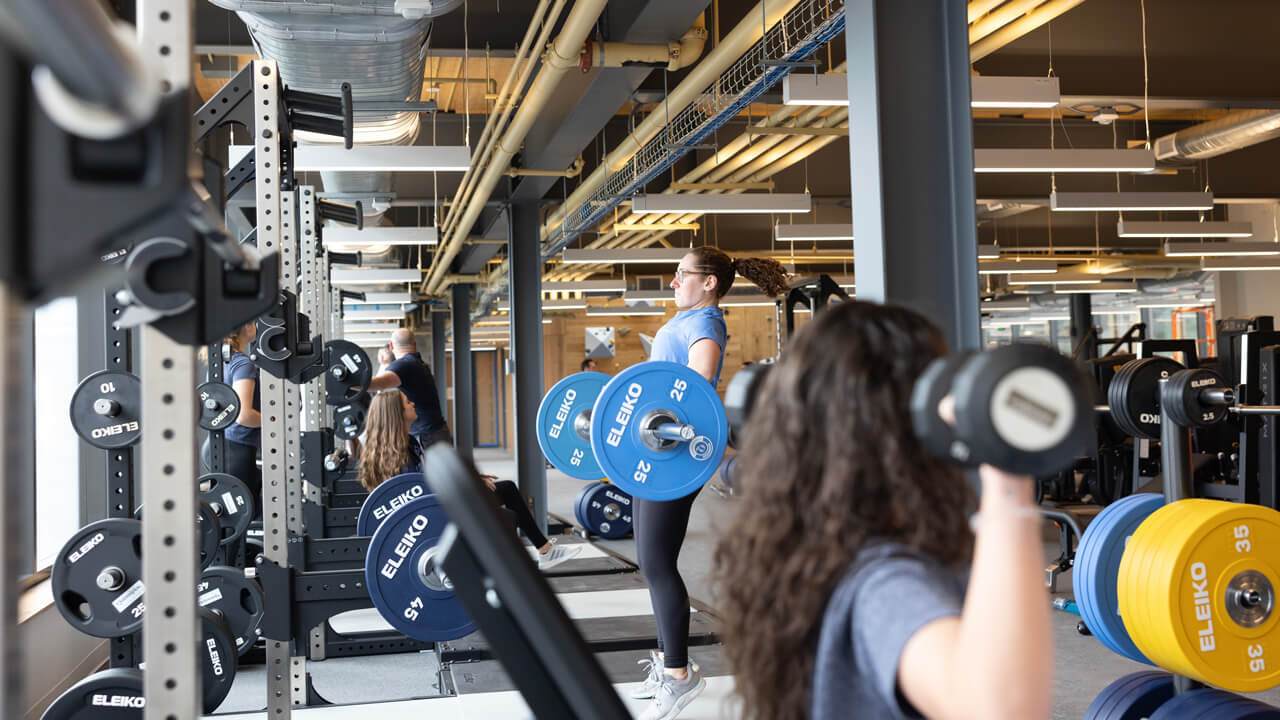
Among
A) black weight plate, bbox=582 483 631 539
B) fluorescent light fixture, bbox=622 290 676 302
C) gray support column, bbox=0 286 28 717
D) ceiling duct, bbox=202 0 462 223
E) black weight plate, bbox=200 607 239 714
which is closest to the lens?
gray support column, bbox=0 286 28 717

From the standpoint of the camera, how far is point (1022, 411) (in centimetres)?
81

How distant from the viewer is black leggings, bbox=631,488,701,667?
314 cm

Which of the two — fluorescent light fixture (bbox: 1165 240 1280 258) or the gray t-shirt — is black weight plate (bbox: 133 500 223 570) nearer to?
the gray t-shirt

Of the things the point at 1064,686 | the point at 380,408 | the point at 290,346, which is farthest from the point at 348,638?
the point at 1064,686

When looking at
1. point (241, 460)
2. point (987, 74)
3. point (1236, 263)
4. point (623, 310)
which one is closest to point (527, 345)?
point (241, 460)

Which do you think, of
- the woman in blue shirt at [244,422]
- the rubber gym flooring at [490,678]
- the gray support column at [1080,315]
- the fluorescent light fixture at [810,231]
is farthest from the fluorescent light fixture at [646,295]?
the woman in blue shirt at [244,422]

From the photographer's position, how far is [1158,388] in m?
3.06

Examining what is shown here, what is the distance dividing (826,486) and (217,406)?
11.3 feet

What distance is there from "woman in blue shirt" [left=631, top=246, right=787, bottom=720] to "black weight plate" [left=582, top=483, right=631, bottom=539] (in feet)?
15.2

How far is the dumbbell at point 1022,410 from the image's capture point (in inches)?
31.7

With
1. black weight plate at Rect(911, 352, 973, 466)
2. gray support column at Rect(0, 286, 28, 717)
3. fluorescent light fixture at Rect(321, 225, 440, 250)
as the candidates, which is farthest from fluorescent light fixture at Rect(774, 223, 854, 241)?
gray support column at Rect(0, 286, 28, 717)

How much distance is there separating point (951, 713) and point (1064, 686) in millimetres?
3528

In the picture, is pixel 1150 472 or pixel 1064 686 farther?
pixel 1150 472

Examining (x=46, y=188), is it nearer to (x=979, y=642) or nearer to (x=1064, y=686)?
(x=979, y=642)
